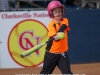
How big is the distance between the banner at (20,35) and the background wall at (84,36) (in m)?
0.83

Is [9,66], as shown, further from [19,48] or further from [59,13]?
[59,13]

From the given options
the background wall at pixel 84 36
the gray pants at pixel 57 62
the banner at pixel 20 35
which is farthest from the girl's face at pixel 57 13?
the background wall at pixel 84 36

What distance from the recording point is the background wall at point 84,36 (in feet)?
29.9

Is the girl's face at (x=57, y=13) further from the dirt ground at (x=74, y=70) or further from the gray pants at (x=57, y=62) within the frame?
the dirt ground at (x=74, y=70)

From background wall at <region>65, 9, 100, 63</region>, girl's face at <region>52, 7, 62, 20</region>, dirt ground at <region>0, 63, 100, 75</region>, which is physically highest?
A: girl's face at <region>52, 7, 62, 20</region>

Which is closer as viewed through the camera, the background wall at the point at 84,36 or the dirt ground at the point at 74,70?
the dirt ground at the point at 74,70

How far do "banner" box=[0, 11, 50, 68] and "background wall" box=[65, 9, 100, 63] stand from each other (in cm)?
83

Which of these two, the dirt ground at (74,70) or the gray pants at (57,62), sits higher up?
the gray pants at (57,62)

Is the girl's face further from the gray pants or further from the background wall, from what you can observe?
the background wall

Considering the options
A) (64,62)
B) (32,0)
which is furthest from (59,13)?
(32,0)

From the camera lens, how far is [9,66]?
8727 mm

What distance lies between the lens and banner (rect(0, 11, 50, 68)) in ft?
28.4

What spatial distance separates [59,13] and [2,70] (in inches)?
141

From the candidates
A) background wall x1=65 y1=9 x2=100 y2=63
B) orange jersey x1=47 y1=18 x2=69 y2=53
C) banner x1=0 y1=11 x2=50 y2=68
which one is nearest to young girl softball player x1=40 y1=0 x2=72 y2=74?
orange jersey x1=47 y1=18 x2=69 y2=53
